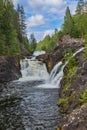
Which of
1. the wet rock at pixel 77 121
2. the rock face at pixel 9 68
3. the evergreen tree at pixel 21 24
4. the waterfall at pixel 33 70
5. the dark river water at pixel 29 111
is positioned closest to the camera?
the wet rock at pixel 77 121

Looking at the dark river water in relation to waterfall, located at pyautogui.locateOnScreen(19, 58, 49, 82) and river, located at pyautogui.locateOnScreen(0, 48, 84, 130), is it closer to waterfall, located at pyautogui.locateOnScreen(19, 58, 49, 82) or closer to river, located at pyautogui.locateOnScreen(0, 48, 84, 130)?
river, located at pyautogui.locateOnScreen(0, 48, 84, 130)

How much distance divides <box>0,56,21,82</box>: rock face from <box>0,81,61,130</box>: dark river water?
46.6 ft

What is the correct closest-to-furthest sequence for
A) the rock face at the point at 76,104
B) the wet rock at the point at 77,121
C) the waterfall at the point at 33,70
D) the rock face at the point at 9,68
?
the wet rock at the point at 77,121 → the rock face at the point at 76,104 → the rock face at the point at 9,68 → the waterfall at the point at 33,70

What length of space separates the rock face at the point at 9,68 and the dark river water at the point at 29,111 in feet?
46.6

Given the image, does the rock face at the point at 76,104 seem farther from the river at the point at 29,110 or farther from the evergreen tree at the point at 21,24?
the evergreen tree at the point at 21,24

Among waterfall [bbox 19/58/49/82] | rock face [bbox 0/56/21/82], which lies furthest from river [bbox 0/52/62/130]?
waterfall [bbox 19/58/49/82]

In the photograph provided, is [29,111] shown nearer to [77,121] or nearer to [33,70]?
[77,121]

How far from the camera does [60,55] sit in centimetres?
4931

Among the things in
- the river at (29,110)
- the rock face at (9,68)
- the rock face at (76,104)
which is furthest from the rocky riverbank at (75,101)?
the rock face at (9,68)

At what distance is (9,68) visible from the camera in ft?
155

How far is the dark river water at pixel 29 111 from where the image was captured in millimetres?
19234

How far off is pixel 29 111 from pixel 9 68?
24.9 meters

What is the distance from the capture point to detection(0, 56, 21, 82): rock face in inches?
1791

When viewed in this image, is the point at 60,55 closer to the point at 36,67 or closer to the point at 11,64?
the point at 36,67
